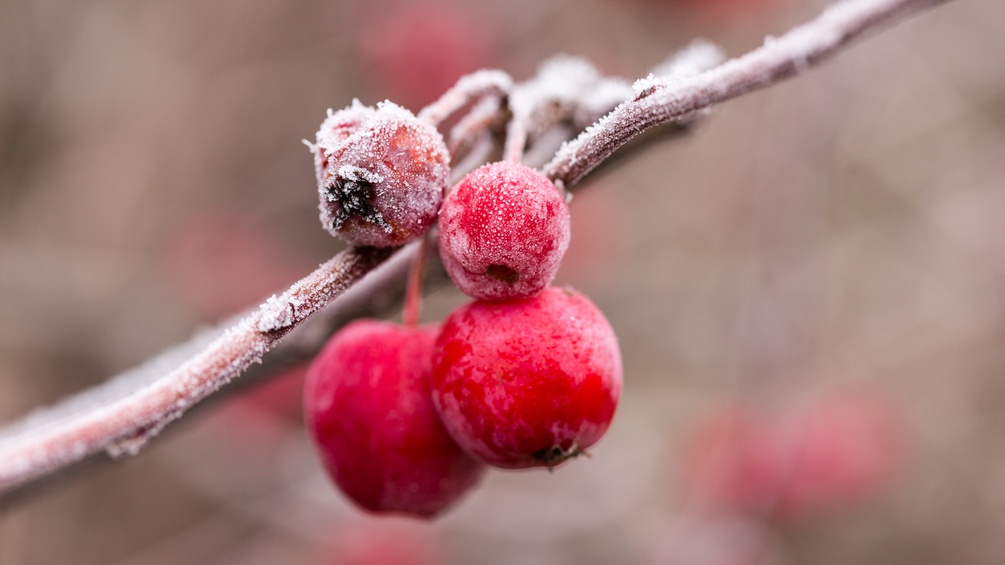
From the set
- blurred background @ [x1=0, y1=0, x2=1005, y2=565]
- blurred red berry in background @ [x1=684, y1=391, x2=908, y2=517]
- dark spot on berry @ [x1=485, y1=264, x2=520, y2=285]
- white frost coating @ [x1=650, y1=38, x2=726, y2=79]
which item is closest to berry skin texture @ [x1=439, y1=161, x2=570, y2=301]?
dark spot on berry @ [x1=485, y1=264, x2=520, y2=285]

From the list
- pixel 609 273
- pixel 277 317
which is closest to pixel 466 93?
pixel 277 317

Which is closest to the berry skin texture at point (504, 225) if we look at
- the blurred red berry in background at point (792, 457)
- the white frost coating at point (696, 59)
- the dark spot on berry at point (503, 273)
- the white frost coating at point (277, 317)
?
the dark spot on berry at point (503, 273)

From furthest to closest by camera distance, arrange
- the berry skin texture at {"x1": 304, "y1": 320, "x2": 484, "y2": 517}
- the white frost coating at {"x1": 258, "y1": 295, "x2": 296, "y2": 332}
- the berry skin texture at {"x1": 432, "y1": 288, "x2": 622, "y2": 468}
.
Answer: the berry skin texture at {"x1": 304, "y1": 320, "x2": 484, "y2": 517} → the berry skin texture at {"x1": 432, "y1": 288, "x2": 622, "y2": 468} → the white frost coating at {"x1": 258, "y1": 295, "x2": 296, "y2": 332}

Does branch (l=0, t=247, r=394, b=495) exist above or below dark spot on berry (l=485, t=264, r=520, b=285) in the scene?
below

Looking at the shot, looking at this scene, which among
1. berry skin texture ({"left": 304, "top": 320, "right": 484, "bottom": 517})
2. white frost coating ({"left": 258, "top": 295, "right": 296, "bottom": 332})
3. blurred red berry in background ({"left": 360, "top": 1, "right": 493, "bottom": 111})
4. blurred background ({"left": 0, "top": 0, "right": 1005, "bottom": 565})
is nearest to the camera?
white frost coating ({"left": 258, "top": 295, "right": 296, "bottom": 332})

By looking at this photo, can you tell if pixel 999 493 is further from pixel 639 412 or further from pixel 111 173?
pixel 111 173

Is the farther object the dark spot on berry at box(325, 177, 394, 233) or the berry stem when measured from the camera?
the berry stem

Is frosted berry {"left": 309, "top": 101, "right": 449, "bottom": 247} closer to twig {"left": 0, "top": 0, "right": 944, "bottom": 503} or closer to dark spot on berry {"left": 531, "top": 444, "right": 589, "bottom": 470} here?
twig {"left": 0, "top": 0, "right": 944, "bottom": 503}
